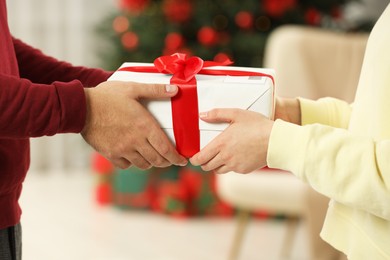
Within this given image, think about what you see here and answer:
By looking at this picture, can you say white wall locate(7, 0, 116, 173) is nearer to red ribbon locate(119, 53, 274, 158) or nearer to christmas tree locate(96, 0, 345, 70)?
christmas tree locate(96, 0, 345, 70)

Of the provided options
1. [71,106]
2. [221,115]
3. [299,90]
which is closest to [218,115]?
[221,115]

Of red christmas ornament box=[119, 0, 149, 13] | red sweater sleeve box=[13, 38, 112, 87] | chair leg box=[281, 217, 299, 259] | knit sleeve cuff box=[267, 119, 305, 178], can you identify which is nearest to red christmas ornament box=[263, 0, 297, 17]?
red christmas ornament box=[119, 0, 149, 13]

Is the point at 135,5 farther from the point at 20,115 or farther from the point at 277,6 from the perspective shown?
the point at 20,115

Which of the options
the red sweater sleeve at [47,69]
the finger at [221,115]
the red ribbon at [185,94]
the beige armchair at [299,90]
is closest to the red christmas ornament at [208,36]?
the beige armchair at [299,90]

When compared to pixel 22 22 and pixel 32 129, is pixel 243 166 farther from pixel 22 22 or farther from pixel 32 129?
pixel 22 22

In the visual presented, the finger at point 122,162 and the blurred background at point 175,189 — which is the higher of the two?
the finger at point 122,162

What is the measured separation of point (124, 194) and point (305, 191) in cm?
117

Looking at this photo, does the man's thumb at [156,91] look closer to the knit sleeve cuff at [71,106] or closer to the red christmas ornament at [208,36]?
the knit sleeve cuff at [71,106]

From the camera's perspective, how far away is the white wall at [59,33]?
14.2 feet

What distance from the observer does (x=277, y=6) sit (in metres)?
3.58

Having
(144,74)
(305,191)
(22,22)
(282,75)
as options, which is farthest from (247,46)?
(144,74)

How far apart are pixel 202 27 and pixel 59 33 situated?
3.94 ft

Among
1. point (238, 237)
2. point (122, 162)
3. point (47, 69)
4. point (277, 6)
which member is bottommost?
point (238, 237)

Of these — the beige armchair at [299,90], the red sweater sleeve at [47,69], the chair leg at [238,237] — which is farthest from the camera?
the chair leg at [238,237]
